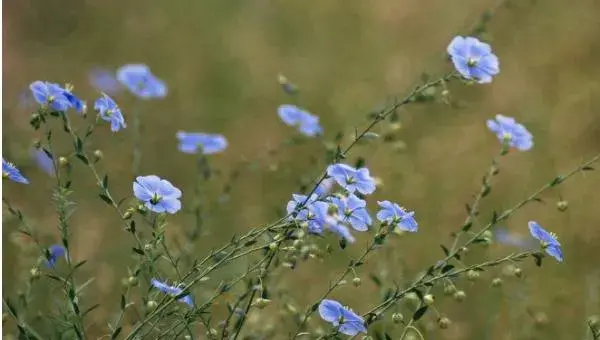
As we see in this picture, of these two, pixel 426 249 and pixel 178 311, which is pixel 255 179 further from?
pixel 178 311

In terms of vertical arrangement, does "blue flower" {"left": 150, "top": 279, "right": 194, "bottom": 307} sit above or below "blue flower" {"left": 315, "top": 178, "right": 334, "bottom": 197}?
below

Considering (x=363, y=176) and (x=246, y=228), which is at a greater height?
(x=246, y=228)

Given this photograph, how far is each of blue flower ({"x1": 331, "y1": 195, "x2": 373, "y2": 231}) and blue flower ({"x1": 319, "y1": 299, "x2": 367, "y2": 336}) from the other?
100 millimetres

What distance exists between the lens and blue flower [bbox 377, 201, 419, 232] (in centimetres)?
119

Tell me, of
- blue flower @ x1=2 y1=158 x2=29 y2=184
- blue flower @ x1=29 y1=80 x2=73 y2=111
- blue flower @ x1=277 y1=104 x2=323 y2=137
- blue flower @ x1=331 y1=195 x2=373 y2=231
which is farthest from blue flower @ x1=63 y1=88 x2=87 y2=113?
blue flower @ x1=277 y1=104 x2=323 y2=137

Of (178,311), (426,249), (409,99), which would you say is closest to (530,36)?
(426,249)

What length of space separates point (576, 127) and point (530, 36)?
0.48 m

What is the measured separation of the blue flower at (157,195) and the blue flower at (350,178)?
0.65 ft

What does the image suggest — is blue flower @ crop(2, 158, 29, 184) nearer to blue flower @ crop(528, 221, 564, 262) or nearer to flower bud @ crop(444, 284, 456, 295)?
flower bud @ crop(444, 284, 456, 295)

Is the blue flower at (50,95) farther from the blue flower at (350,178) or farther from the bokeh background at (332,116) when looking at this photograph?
the bokeh background at (332,116)

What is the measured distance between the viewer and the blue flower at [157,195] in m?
1.19

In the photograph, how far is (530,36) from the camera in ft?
10.5

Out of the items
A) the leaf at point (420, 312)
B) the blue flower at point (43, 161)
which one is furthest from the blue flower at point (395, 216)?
the blue flower at point (43, 161)

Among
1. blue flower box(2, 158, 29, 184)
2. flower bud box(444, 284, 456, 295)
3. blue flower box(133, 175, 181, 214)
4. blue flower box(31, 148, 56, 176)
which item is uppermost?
flower bud box(444, 284, 456, 295)
